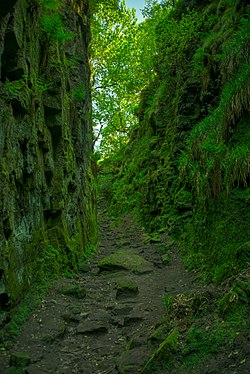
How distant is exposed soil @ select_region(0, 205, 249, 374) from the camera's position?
4.77 m

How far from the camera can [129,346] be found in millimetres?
5027

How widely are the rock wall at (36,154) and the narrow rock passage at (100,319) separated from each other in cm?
71

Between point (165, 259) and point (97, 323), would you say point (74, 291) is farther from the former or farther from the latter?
point (165, 259)

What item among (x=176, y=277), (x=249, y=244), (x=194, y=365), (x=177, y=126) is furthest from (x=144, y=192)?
(x=194, y=365)

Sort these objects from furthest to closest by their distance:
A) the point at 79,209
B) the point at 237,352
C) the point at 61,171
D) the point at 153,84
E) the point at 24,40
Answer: the point at 153,84, the point at 79,209, the point at 61,171, the point at 24,40, the point at 237,352

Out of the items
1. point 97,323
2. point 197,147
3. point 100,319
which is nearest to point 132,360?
point 97,323

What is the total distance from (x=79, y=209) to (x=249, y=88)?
680 cm

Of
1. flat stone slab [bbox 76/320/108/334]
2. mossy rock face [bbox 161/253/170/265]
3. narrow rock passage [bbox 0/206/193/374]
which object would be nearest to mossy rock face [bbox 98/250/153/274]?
narrow rock passage [bbox 0/206/193/374]

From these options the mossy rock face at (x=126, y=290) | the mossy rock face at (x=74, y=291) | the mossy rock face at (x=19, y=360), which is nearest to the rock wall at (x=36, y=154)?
the mossy rock face at (x=74, y=291)

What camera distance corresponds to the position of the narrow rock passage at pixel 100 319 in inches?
190

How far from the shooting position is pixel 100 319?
6.48 m

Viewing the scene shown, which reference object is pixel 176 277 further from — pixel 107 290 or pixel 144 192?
pixel 144 192

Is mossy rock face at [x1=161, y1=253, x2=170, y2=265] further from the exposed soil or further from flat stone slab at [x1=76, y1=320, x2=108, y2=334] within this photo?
flat stone slab at [x1=76, y1=320, x2=108, y2=334]

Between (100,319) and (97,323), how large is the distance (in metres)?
0.27
